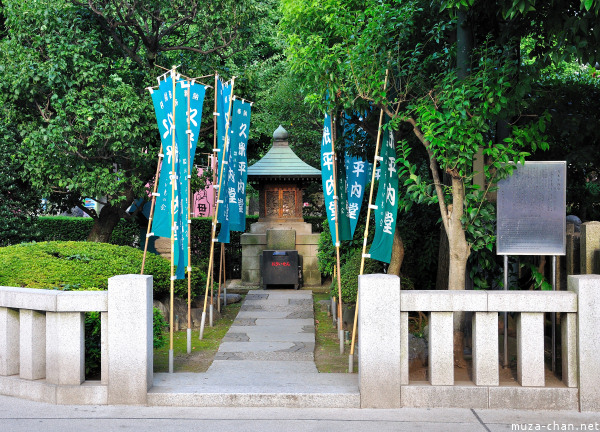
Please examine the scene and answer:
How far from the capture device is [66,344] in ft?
19.1

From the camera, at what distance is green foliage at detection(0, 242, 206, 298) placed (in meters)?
7.32

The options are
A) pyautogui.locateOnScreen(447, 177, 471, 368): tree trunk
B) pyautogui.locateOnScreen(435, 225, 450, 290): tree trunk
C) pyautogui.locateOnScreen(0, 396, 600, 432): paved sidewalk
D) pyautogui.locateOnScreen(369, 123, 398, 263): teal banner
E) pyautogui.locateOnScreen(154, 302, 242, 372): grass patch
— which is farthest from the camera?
pyautogui.locateOnScreen(435, 225, 450, 290): tree trunk

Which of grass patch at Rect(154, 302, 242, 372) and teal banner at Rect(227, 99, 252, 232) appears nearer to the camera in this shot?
grass patch at Rect(154, 302, 242, 372)

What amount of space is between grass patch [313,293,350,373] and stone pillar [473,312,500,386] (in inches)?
80.0

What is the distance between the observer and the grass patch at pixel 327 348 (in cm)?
753

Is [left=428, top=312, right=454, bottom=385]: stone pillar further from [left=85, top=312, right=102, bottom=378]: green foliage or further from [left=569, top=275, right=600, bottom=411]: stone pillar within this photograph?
[left=85, top=312, right=102, bottom=378]: green foliage

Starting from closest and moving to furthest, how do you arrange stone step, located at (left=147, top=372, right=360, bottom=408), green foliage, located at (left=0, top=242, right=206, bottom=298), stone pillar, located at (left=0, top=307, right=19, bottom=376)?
stone step, located at (left=147, top=372, right=360, bottom=408)
stone pillar, located at (left=0, top=307, right=19, bottom=376)
green foliage, located at (left=0, top=242, right=206, bottom=298)

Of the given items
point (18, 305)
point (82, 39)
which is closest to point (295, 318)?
point (18, 305)

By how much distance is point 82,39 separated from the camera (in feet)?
36.6

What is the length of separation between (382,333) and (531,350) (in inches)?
57.5

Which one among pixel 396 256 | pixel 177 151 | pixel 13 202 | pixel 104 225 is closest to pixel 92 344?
pixel 177 151

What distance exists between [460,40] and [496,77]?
1.15 meters

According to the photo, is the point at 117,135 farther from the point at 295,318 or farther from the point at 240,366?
the point at 240,366

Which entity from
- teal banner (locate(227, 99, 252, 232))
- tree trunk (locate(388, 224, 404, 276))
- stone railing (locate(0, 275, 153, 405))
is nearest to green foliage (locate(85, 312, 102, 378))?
stone railing (locate(0, 275, 153, 405))
